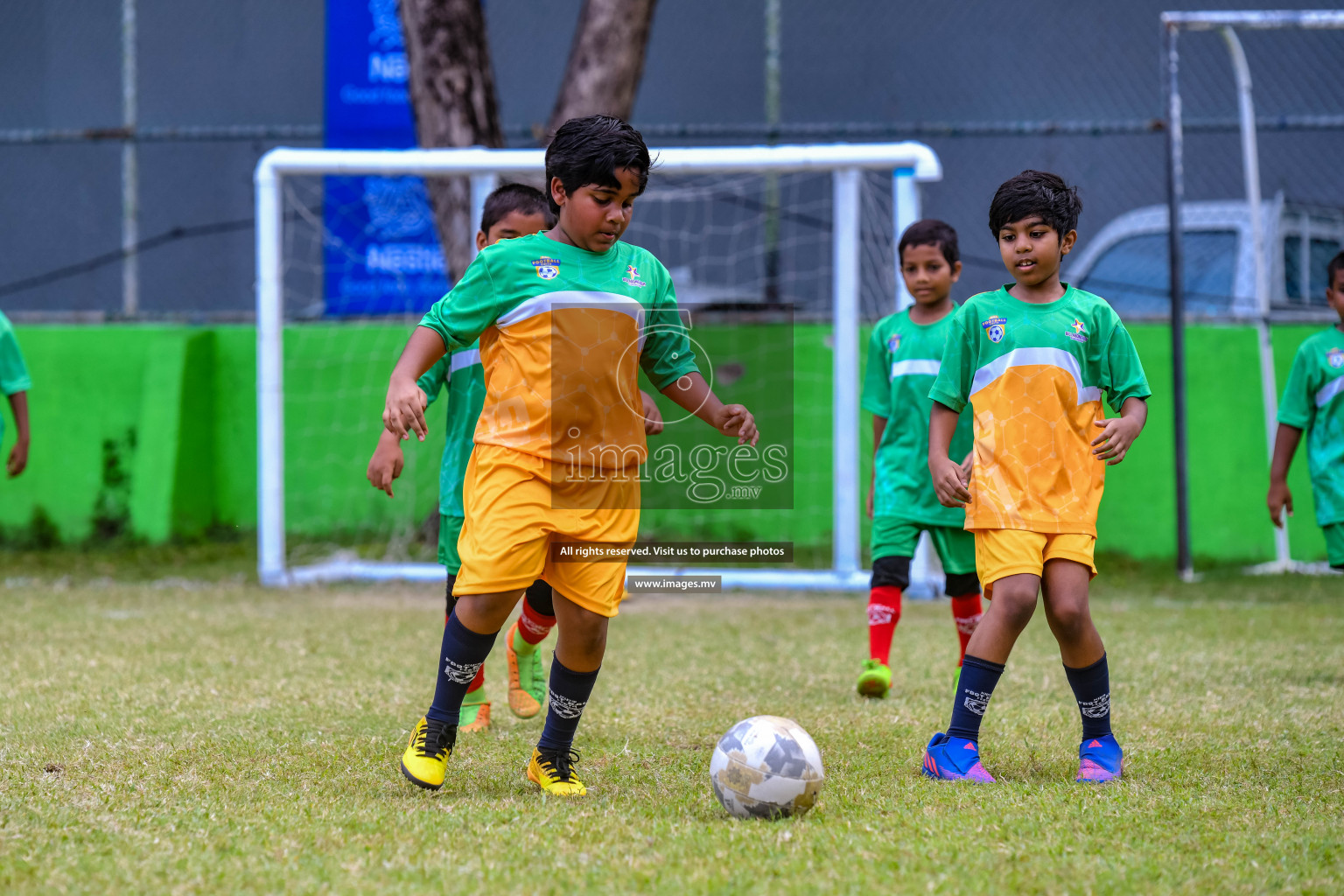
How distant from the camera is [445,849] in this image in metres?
2.44

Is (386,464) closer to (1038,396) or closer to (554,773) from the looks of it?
(554,773)

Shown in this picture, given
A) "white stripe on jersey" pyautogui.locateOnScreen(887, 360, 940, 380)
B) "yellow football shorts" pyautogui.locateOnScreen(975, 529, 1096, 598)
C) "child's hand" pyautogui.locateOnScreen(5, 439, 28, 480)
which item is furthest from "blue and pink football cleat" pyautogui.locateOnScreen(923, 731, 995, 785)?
"child's hand" pyautogui.locateOnScreen(5, 439, 28, 480)

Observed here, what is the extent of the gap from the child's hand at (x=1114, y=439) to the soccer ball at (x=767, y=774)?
38.4 inches

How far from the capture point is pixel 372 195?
8961 millimetres

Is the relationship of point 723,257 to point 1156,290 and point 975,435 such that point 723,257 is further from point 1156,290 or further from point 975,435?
point 975,435

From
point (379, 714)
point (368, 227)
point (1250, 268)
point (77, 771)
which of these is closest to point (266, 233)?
point (368, 227)

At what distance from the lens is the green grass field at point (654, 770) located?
7.64ft

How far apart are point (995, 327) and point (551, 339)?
1096mm

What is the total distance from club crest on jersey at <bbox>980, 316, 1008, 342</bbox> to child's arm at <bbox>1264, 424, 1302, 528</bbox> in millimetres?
2055

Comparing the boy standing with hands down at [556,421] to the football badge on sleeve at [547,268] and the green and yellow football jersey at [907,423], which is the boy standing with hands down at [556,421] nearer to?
the football badge on sleeve at [547,268]

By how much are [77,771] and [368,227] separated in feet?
20.6

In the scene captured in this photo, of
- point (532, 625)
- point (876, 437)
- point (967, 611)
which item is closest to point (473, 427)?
point (532, 625)

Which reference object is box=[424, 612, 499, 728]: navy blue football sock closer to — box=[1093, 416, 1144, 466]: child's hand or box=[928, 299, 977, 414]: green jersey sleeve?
box=[928, 299, 977, 414]: green jersey sleeve

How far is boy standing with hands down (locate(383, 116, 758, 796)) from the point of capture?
2873 mm
